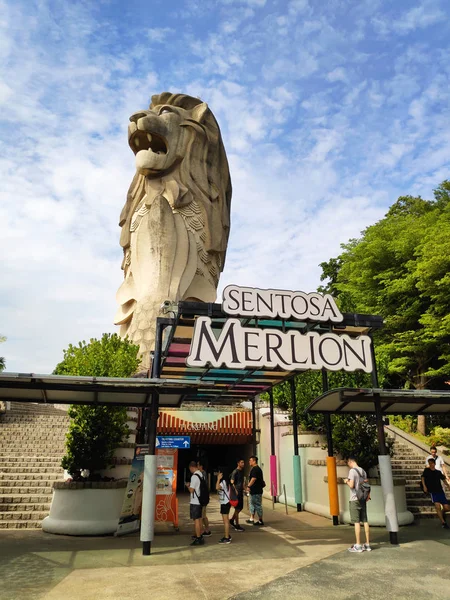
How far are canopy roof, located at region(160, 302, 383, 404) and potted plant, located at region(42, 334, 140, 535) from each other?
1.57m

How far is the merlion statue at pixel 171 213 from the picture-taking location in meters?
27.7

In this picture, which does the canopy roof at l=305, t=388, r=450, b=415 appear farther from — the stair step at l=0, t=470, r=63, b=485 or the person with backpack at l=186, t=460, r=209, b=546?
the stair step at l=0, t=470, r=63, b=485

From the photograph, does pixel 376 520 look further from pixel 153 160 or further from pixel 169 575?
pixel 153 160

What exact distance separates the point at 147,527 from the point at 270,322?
4.39 meters

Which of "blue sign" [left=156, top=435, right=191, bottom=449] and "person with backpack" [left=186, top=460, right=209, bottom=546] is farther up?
"blue sign" [left=156, top=435, right=191, bottom=449]

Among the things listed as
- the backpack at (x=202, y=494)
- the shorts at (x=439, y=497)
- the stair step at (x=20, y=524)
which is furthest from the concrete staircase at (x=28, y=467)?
the shorts at (x=439, y=497)

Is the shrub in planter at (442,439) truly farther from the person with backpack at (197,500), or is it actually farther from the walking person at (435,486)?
the person with backpack at (197,500)

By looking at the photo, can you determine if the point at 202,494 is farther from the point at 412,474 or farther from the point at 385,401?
the point at 412,474

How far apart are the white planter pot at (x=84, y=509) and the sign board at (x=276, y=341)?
12.4 ft

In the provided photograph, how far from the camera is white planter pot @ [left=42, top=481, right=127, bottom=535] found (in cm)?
927

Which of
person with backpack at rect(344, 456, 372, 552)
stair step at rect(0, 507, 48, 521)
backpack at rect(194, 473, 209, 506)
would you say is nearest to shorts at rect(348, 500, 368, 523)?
person with backpack at rect(344, 456, 372, 552)

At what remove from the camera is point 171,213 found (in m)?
28.9

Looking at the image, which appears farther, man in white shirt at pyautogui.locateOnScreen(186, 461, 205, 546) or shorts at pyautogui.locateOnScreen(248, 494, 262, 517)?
shorts at pyautogui.locateOnScreen(248, 494, 262, 517)

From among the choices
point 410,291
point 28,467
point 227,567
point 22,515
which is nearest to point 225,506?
point 227,567
